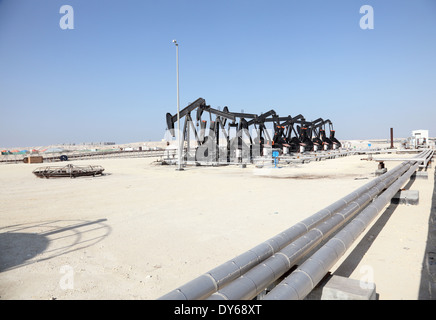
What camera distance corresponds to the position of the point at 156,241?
5957mm

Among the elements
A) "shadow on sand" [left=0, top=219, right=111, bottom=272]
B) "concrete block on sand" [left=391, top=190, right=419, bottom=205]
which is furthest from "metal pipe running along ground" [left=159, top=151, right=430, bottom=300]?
"concrete block on sand" [left=391, top=190, right=419, bottom=205]

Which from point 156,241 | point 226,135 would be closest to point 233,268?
point 156,241

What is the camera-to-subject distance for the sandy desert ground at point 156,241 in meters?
4.10

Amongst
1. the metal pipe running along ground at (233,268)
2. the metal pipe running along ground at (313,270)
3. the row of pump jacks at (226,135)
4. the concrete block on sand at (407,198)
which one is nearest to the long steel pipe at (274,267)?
the metal pipe running along ground at (233,268)

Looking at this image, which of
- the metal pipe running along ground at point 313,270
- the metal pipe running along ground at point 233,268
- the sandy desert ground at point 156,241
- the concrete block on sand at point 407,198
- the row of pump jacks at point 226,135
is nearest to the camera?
the metal pipe running along ground at point 233,268

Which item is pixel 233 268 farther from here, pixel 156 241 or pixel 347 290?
pixel 156 241

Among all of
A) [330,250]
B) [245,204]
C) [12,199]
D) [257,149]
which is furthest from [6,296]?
[257,149]

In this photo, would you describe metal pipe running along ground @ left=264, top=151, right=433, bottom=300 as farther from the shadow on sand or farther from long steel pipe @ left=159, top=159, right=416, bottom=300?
the shadow on sand

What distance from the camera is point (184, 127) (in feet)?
88.1

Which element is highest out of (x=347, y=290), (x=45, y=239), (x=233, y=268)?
(x=233, y=268)

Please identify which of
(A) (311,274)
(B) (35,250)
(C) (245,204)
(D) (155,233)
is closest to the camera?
(A) (311,274)

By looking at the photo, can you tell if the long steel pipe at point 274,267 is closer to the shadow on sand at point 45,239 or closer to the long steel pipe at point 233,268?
the long steel pipe at point 233,268
